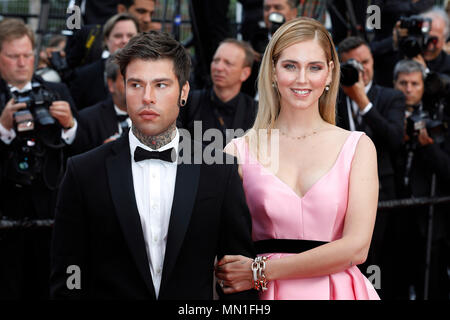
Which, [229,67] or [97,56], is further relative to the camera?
[97,56]

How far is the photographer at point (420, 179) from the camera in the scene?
15.3ft

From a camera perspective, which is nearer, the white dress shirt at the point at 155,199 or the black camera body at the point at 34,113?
the white dress shirt at the point at 155,199

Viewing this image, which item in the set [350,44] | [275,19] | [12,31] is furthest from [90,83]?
[350,44]

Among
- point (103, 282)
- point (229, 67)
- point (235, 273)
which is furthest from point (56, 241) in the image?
point (229, 67)

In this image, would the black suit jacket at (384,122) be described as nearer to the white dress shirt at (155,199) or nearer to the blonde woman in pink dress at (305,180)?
the blonde woman in pink dress at (305,180)

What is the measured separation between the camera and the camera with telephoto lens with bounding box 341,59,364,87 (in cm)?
412

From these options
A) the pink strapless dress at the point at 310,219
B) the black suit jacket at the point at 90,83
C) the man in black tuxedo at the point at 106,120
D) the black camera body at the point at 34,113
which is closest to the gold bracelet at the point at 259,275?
the pink strapless dress at the point at 310,219

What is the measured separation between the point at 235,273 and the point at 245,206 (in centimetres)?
23

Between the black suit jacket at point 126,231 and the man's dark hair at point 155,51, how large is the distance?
0.32 metres

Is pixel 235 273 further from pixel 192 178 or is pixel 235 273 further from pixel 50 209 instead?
pixel 50 209

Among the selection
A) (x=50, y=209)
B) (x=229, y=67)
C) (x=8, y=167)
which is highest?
(x=229, y=67)

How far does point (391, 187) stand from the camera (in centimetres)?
454

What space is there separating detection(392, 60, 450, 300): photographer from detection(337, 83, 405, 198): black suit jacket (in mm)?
164

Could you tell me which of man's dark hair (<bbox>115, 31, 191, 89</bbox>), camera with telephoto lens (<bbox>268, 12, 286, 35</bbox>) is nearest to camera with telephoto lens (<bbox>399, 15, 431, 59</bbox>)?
camera with telephoto lens (<bbox>268, 12, 286, 35</bbox>)
